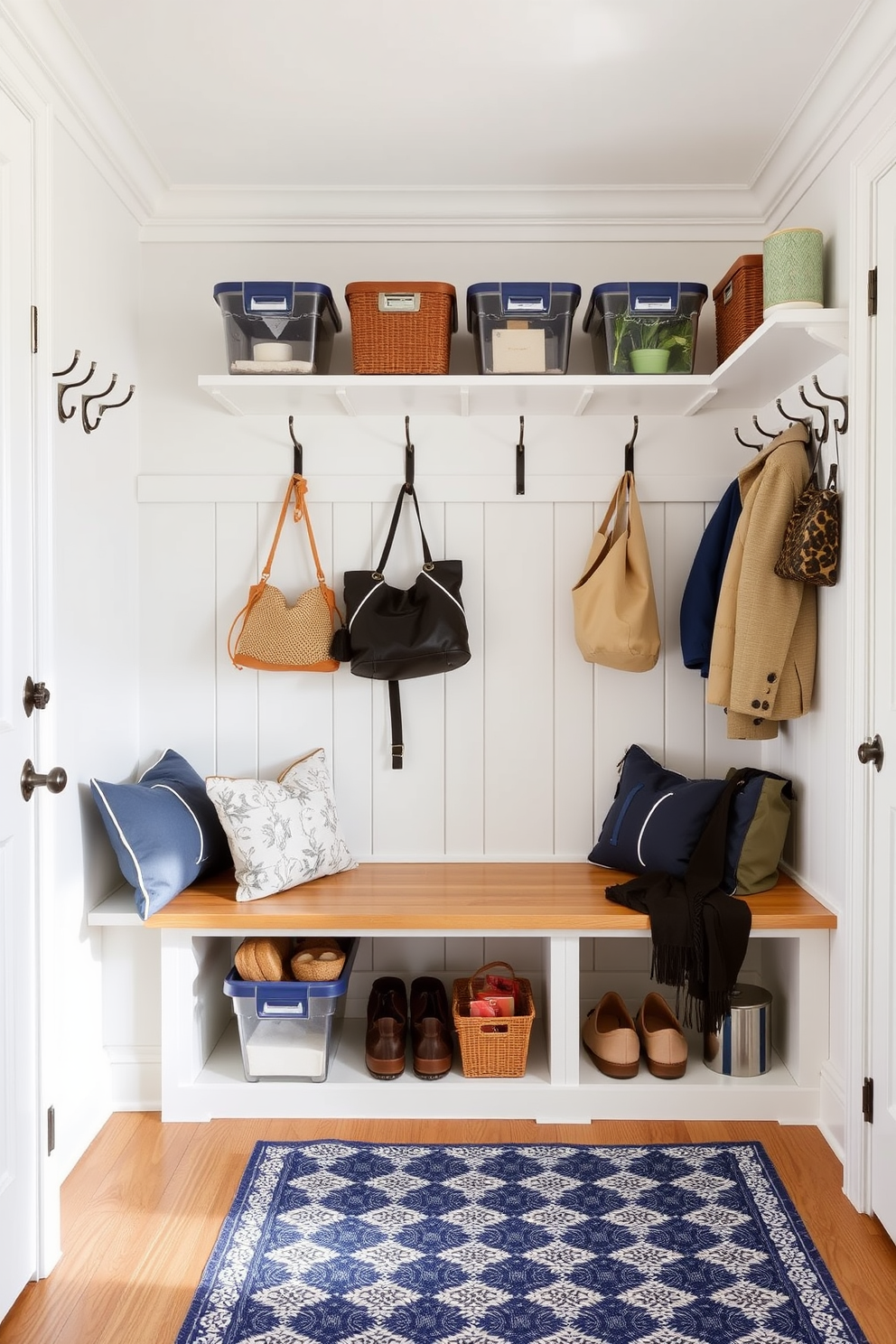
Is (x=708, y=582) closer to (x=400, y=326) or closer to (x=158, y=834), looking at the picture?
(x=400, y=326)

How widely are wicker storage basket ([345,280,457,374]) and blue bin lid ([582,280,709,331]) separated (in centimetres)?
43

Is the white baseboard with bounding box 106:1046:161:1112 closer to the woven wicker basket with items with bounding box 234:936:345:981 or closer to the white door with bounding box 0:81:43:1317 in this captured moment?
the woven wicker basket with items with bounding box 234:936:345:981

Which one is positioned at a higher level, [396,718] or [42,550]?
[42,550]

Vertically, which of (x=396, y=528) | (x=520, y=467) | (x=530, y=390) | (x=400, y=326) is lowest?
(x=396, y=528)

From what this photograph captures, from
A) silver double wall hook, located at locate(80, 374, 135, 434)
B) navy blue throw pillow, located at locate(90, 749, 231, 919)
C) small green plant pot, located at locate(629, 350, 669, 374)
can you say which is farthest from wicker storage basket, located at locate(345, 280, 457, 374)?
navy blue throw pillow, located at locate(90, 749, 231, 919)

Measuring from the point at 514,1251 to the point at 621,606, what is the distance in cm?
154

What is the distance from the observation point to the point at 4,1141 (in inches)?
68.7

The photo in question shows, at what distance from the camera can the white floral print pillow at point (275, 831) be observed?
2479 millimetres

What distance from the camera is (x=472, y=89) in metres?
2.27

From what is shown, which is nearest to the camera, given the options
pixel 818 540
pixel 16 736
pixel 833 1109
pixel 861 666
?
pixel 16 736

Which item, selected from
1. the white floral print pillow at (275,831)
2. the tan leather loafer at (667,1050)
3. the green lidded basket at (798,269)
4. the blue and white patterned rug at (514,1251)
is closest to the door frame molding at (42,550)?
the blue and white patterned rug at (514,1251)

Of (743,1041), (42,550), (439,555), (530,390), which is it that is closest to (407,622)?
(439,555)

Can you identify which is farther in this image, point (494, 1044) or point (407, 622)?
point (407, 622)

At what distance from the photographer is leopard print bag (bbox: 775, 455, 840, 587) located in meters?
2.19
